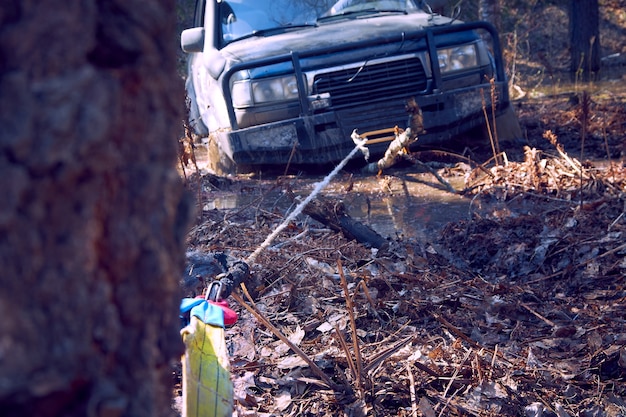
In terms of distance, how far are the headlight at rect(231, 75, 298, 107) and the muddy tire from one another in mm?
767

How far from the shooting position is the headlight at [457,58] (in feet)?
22.1

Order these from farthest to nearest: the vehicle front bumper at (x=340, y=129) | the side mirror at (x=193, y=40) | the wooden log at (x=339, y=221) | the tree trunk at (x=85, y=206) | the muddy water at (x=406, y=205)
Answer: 1. the side mirror at (x=193, y=40)
2. the vehicle front bumper at (x=340, y=129)
3. the muddy water at (x=406, y=205)
4. the wooden log at (x=339, y=221)
5. the tree trunk at (x=85, y=206)

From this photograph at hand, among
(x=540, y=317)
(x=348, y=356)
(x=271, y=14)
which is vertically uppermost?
(x=271, y=14)

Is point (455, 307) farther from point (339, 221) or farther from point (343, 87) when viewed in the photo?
point (343, 87)

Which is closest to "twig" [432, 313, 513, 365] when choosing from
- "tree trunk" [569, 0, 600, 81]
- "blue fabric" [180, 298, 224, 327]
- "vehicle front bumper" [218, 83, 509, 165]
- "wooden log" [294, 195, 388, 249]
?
"blue fabric" [180, 298, 224, 327]

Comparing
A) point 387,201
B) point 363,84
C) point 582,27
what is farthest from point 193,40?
point 582,27

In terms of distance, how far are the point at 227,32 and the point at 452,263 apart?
432cm

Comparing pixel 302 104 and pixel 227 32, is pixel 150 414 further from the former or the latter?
pixel 227 32

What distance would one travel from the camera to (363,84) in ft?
21.4

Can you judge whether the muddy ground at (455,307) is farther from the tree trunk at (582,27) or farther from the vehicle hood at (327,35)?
the tree trunk at (582,27)

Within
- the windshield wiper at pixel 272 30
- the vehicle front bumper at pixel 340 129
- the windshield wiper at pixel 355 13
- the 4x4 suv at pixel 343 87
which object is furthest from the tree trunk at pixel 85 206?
the windshield wiper at pixel 355 13

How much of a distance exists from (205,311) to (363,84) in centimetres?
475

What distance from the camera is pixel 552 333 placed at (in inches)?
121

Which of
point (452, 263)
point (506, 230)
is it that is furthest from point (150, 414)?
point (506, 230)
